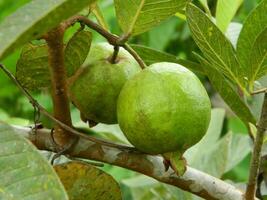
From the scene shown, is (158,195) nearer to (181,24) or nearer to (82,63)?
(82,63)

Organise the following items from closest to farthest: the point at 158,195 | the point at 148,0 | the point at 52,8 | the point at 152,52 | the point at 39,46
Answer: the point at 52,8
the point at 148,0
the point at 39,46
the point at 152,52
the point at 158,195

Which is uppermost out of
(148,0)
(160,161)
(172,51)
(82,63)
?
(148,0)

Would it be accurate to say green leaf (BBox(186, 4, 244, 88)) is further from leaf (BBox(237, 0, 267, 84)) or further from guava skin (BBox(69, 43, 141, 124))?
guava skin (BBox(69, 43, 141, 124))

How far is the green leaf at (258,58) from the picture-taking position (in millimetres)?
907

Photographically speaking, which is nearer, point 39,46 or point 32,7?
point 32,7

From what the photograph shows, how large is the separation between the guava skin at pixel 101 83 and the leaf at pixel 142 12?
109 mm

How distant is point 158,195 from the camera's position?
1487mm

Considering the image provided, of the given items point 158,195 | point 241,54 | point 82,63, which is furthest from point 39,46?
point 158,195

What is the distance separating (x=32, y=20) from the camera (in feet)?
2.02

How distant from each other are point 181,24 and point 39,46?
178cm

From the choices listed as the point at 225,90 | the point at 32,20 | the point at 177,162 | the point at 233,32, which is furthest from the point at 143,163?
the point at 233,32

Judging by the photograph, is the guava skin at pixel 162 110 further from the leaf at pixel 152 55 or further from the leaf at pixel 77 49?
the leaf at pixel 152 55

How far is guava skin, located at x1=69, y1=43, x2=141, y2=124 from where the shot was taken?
102cm

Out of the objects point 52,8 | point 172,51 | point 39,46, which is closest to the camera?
point 52,8
